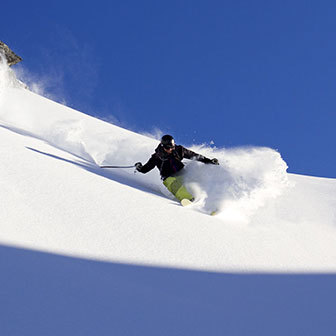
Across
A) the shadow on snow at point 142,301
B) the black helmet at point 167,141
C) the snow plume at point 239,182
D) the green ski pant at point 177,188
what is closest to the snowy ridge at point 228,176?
the snow plume at point 239,182

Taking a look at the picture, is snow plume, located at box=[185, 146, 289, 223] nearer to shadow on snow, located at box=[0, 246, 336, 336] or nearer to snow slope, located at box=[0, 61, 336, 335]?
snow slope, located at box=[0, 61, 336, 335]

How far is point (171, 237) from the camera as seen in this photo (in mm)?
2391

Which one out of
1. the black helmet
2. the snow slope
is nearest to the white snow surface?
the snow slope

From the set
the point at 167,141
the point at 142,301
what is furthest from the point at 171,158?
the point at 142,301

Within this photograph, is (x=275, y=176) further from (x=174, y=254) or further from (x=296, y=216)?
(x=174, y=254)

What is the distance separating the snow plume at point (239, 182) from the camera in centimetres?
380

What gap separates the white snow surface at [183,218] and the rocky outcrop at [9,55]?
11.8 m

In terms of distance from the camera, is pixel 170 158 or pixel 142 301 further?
pixel 170 158

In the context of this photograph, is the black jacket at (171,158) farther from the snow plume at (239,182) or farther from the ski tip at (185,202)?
the ski tip at (185,202)

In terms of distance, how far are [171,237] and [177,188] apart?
2.05m

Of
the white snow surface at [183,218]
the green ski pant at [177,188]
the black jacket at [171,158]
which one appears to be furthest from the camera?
the black jacket at [171,158]

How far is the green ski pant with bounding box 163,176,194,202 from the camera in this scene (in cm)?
419

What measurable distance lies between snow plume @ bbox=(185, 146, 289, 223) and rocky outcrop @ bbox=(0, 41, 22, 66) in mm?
12728

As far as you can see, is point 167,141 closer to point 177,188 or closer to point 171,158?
point 171,158
